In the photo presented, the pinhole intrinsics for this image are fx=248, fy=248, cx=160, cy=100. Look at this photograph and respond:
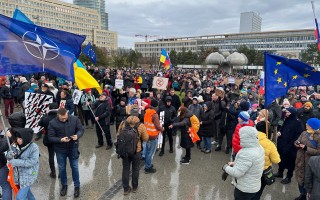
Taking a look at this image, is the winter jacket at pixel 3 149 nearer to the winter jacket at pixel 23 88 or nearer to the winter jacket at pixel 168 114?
the winter jacket at pixel 168 114

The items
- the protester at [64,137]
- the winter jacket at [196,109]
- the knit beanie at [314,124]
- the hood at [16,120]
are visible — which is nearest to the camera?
the hood at [16,120]

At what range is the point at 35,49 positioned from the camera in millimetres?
4453

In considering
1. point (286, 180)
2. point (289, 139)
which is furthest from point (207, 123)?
point (286, 180)

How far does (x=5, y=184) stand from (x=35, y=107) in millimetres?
2988

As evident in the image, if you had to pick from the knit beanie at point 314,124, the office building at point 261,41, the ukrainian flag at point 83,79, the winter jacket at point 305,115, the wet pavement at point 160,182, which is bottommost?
the wet pavement at point 160,182

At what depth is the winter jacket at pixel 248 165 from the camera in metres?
3.31

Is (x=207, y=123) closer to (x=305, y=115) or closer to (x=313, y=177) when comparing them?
(x=305, y=115)

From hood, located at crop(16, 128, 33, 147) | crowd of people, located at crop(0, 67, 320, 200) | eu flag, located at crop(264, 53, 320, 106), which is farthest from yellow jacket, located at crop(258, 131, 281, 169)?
hood, located at crop(16, 128, 33, 147)

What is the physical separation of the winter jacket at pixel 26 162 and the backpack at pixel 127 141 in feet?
4.85

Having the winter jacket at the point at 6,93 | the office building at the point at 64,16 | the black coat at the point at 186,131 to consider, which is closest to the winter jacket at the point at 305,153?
the black coat at the point at 186,131

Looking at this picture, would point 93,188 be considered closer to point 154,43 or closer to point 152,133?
point 152,133

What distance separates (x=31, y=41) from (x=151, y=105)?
9.83 ft

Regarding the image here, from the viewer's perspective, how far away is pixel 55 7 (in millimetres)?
114812

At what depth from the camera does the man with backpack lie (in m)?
4.71
